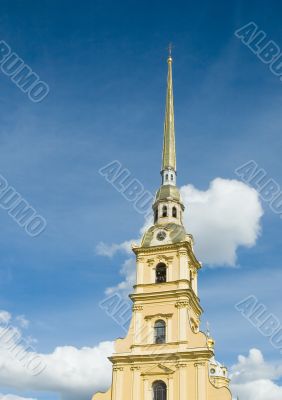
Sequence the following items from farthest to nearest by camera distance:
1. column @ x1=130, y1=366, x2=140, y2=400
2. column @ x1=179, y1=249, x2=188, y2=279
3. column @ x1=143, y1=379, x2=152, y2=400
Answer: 1. column @ x1=179, y1=249, x2=188, y2=279
2. column @ x1=130, y1=366, x2=140, y2=400
3. column @ x1=143, y1=379, x2=152, y2=400

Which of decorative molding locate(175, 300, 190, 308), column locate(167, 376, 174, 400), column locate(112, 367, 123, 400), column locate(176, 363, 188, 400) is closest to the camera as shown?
column locate(176, 363, 188, 400)

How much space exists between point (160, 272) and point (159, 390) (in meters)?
9.04

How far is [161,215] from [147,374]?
1359 cm

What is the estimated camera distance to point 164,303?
38.8m

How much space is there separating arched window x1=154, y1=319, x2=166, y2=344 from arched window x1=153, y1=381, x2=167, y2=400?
2.96 m

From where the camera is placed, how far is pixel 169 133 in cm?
4925

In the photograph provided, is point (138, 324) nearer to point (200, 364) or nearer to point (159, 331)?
point (159, 331)

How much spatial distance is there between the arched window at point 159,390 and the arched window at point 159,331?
2.96 metres

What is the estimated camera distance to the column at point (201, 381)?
34250 mm

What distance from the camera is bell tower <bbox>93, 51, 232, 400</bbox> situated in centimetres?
3528

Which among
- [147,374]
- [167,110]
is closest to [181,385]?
[147,374]

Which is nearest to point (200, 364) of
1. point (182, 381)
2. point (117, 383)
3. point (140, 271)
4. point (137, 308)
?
point (182, 381)

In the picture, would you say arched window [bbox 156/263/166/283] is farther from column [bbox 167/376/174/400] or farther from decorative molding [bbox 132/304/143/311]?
column [bbox 167/376/174/400]

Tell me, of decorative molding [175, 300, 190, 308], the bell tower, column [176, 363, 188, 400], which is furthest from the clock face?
column [176, 363, 188, 400]
